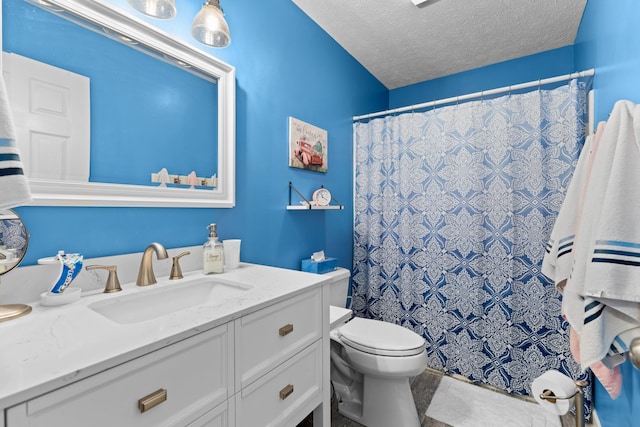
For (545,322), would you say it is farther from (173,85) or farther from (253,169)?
(173,85)

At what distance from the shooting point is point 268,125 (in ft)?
5.65

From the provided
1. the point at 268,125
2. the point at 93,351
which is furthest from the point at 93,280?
the point at 268,125

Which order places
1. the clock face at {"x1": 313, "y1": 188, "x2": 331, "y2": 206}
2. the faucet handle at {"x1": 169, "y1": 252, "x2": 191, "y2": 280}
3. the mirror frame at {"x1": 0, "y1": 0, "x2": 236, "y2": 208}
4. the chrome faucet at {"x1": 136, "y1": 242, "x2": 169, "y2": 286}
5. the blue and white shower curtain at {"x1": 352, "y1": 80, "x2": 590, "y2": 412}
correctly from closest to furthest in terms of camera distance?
the mirror frame at {"x1": 0, "y1": 0, "x2": 236, "y2": 208}
the chrome faucet at {"x1": 136, "y1": 242, "x2": 169, "y2": 286}
the faucet handle at {"x1": 169, "y1": 252, "x2": 191, "y2": 280}
the blue and white shower curtain at {"x1": 352, "y1": 80, "x2": 590, "y2": 412}
the clock face at {"x1": 313, "y1": 188, "x2": 331, "y2": 206}

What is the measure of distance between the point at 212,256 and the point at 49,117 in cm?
71

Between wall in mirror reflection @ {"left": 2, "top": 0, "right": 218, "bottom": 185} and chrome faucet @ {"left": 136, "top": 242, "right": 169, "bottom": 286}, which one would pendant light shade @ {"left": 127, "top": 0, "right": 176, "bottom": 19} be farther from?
chrome faucet @ {"left": 136, "top": 242, "right": 169, "bottom": 286}

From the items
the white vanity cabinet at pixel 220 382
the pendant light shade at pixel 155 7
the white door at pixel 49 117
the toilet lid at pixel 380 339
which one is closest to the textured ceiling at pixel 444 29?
the pendant light shade at pixel 155 7

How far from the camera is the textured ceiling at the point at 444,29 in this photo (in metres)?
1.92

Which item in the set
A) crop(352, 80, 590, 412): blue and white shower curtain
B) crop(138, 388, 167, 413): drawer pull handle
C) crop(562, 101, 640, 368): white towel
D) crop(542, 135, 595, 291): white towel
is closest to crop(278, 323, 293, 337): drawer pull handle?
crop(138, 388, 167, 413): drawer pull handle

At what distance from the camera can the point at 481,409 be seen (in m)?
1.75

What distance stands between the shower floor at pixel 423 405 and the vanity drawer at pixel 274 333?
2.61ft

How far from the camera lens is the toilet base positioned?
5.00 ft

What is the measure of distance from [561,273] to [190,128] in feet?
5.45

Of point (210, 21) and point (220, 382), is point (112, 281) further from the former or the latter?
point (210, 21)

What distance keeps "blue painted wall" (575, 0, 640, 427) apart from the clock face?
1499 mm
